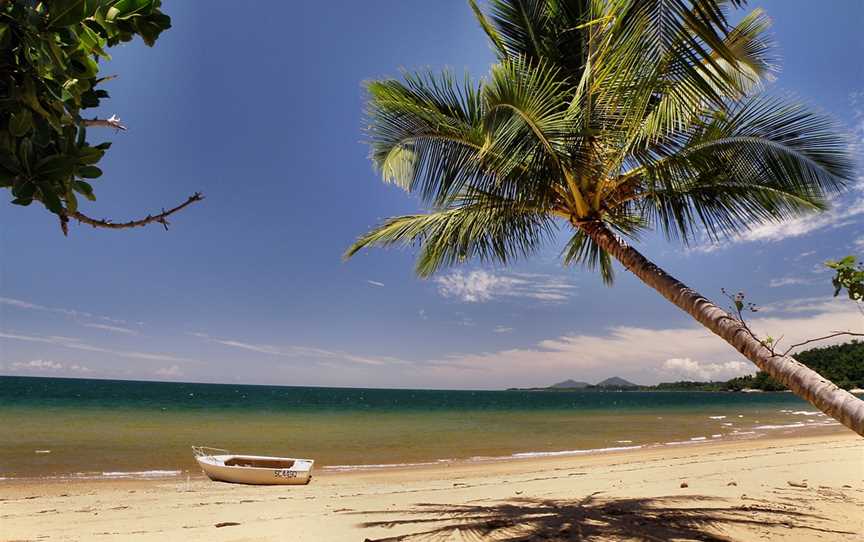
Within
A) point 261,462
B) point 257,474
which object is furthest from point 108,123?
point 261,462

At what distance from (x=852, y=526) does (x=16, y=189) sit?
684cm

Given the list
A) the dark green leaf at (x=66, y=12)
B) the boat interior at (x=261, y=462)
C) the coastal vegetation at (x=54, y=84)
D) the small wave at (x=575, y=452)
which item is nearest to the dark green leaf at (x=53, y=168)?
the coastal vegetation at (x=54, y=84)

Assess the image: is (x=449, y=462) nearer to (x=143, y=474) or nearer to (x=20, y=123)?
(x=143, y=474)

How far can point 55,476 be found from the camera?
35.6ft

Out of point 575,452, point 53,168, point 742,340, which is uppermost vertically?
point 53,168

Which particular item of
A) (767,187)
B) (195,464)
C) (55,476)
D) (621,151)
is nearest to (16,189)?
(621,151)

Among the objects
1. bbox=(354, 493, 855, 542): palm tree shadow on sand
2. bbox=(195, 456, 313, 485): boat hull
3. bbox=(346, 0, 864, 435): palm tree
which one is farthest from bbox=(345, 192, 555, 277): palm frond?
bbox=(195, 456, 313, 485): boat hull

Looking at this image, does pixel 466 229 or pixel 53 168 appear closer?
pixel 53 168

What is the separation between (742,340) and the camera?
140 inches

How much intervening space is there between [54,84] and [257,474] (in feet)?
32.5

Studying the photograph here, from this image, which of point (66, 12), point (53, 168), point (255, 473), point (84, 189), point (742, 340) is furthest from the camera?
point (255, 473)

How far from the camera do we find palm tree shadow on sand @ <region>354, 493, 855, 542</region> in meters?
4.61

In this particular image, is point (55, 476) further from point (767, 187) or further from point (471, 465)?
point (767, 187)

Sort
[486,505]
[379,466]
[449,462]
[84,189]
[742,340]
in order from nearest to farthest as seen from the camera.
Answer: [84,189]
[742,340]
[486,505]
[379,466]
[449,462]
